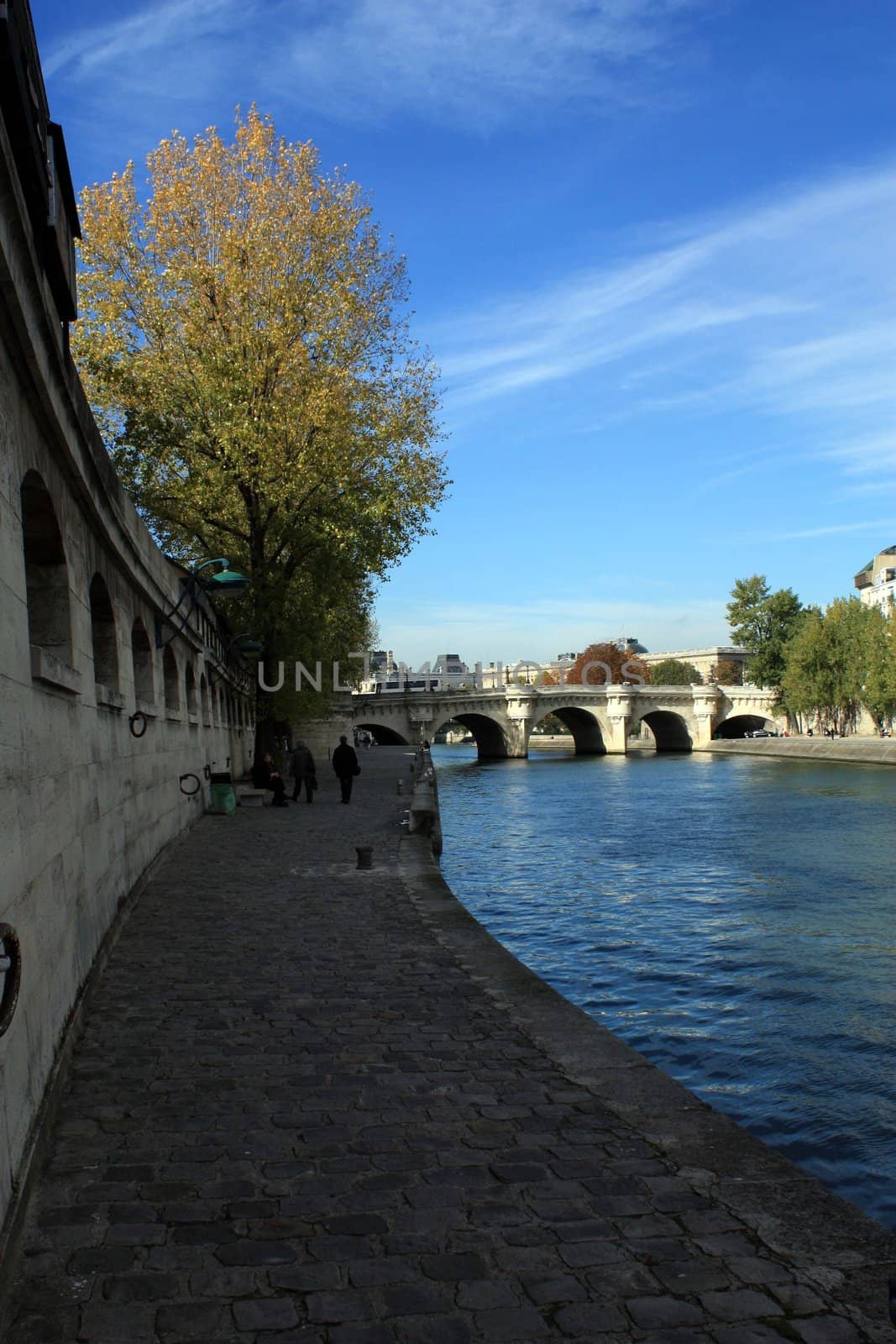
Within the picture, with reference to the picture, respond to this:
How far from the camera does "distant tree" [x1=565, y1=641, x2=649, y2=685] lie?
101750 mm

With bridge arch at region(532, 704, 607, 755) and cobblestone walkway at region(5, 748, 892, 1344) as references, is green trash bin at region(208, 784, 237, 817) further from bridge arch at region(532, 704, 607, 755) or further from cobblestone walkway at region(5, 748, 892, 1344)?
bridge arch at region(532, 704, 607, 755)

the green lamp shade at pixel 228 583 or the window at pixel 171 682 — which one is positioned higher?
the green lamp shade at pixel 228 583

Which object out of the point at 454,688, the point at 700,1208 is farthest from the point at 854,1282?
the point at 454,688

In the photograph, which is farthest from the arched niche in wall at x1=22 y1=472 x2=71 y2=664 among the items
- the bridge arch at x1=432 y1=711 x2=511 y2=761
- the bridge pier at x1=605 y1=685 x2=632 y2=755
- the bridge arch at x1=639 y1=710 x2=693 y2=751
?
the bridge arch at x1=639 y1=710 x2=693 y2=751

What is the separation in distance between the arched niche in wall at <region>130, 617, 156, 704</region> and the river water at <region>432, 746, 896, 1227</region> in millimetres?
4838

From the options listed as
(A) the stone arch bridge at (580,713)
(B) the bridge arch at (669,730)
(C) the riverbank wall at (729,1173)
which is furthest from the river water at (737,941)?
(B) the bridge arch at (669,730)

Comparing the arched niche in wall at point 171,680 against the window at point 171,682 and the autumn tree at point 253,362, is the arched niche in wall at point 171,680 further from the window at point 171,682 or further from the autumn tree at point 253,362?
the autumn tree at point 253,362

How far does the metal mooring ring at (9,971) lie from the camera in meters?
3.39

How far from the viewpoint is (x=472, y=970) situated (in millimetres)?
7559

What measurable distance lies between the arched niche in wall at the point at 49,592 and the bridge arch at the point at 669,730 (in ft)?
244

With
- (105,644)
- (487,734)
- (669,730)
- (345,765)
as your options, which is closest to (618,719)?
(669,730)

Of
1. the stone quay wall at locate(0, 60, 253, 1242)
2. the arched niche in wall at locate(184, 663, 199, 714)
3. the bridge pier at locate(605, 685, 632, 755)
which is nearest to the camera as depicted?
the stone quay wall at locate(0, 60, 253, 1242)

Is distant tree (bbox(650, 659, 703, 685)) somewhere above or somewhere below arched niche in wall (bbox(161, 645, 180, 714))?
above

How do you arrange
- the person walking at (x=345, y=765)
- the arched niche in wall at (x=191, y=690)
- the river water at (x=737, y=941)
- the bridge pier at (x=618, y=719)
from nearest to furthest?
the river water at (x=737, y=941)
the arched niche in wall at (x=191, y=690)
the person walking at (x=345, y=765)
the bridge pier at (x=618, y=719)
